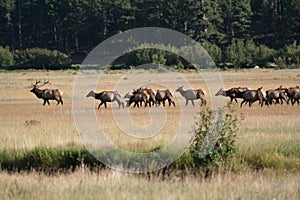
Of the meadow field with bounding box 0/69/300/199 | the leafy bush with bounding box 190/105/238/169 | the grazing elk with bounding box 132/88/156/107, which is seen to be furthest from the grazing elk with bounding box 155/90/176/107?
the leafy bush with bounding box 190/105/238/169

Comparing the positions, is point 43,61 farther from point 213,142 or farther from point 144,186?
point 144,186

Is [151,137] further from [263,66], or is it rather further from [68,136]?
[263,66]

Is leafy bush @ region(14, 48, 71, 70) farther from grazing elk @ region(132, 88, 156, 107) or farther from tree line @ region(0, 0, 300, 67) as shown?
grazing elk @ region(132, 88, 156, 107)

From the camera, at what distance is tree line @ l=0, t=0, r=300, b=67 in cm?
9575

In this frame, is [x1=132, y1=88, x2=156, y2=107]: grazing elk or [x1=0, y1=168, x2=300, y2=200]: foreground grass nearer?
[x1=0, y1=168, x2=300, y2=200]: foreground grass

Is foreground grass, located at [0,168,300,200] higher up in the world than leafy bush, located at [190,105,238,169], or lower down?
lower down

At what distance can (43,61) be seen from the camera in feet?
298

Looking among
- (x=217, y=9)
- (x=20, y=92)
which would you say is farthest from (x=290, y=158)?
(x=217, y=9)

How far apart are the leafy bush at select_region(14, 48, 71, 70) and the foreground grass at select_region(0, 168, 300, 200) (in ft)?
251

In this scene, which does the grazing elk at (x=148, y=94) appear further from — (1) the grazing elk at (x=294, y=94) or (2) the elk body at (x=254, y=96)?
(1) the grazing elk at (x=294, y=94)

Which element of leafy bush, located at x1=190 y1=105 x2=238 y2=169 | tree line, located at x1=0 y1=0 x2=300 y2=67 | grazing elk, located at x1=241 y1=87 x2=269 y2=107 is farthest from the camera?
tree line, located at x1=0 y1=0 x2=300 y2=67

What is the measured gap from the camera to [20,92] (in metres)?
48.5

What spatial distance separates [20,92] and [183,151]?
34.4 meters

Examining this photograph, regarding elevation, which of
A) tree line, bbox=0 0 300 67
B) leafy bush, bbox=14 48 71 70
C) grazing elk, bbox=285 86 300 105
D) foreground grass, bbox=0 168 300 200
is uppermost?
tree line, bbox=0 0 300 67
